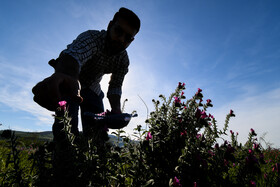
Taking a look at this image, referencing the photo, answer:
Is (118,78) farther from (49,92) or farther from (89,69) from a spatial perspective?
(49,92)

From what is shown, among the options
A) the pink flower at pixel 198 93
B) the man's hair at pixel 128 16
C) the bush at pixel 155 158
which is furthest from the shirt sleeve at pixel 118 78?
the pink flower at pixel 198 93

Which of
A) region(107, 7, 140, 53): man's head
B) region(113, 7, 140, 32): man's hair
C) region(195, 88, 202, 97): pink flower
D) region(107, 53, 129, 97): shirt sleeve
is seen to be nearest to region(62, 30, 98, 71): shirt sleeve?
region(107, 7, 140, 53): man's head

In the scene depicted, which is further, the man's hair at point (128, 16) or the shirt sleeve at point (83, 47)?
the man's hair at point (128, 16)

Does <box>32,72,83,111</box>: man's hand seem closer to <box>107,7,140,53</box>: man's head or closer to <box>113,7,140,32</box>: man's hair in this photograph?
<box>107,7,140,53</box>: man's head

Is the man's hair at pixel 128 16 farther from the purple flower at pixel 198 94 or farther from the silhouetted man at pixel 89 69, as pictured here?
the purple flower at pixel 198 94

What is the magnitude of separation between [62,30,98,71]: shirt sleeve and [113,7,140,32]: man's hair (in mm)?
392

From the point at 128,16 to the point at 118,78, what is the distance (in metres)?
1.02

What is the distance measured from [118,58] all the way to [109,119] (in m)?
1.29

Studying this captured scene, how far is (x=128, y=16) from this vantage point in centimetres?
202

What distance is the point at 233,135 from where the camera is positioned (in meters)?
1.91

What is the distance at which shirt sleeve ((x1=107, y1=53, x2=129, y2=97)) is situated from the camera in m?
2.65

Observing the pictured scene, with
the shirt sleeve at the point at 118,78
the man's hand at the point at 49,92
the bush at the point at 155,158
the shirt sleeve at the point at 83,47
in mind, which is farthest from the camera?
the shirt sleeve at the point at 118,78

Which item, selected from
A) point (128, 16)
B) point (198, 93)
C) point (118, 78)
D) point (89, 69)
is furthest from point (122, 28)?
point (198, 93)

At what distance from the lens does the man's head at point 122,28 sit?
199 cm
